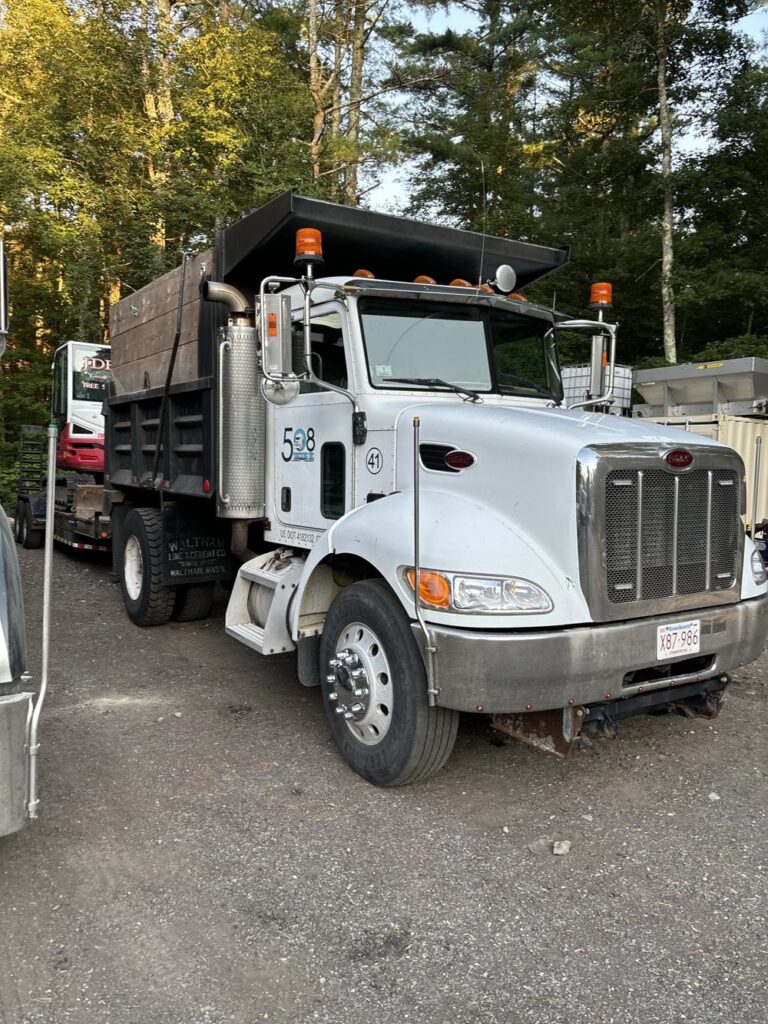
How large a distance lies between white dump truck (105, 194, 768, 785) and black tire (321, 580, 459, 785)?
0.5 inches

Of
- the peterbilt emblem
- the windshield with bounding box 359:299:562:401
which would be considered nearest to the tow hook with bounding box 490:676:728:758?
the peterbilt emblem

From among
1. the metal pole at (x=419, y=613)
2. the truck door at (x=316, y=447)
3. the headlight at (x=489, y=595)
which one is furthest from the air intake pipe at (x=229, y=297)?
the headlight at (x=489, y=595)

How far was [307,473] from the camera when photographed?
489 cm

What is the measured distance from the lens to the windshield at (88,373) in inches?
541

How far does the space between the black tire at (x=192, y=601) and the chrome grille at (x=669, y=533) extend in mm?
4412

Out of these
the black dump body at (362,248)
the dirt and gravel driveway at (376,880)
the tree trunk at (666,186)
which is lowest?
the dirt and gravel driveway at (376,880)

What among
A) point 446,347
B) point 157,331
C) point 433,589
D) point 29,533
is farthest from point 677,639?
point 29,533

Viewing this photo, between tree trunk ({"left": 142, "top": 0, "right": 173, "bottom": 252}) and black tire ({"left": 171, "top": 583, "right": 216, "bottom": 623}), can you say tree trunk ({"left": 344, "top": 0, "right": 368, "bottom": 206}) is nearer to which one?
tree trunk ({"left": 142, "top": 0, "right": 173, "bottom": 252})

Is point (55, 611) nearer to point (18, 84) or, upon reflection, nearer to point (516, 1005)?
point (516, 1005)

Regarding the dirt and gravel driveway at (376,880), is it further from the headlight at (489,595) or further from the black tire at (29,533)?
the black tire at (29,533)

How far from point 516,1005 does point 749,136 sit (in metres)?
17.7

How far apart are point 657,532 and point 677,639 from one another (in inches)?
19.9

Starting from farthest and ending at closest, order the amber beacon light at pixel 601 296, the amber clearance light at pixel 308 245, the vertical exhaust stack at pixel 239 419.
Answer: the vertical exhaust stack at pixel 239 419 → the amber beacon light at pixel 601 296 → the amber clearance light at pixel 308 245

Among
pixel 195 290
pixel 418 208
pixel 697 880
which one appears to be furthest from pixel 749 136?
pixel 697 880
